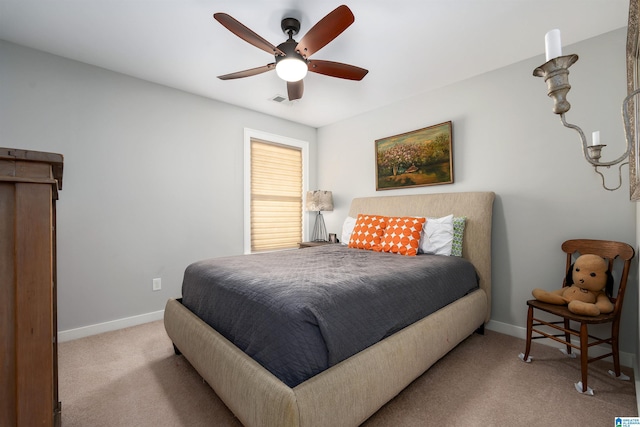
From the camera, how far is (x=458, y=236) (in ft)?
8.50

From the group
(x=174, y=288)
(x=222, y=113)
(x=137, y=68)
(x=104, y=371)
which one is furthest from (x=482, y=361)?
(x=137, y=68)

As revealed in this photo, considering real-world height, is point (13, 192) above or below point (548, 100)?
below

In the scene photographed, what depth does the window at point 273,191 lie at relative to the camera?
370 centimetres

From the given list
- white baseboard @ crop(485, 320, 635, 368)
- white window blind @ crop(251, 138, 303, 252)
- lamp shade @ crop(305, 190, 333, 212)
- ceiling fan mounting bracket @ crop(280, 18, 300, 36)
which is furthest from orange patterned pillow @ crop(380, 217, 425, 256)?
ceiling fan mounting bracket @ crop(280, 18, 300, 36)

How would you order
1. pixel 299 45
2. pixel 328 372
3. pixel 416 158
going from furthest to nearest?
pixel 416 158, pixel 299 45, pixel 328 372

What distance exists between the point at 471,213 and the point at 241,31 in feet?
7.91

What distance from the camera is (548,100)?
230 cm

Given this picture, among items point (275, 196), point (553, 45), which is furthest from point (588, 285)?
point (275, 196)

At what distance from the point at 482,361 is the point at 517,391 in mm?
354

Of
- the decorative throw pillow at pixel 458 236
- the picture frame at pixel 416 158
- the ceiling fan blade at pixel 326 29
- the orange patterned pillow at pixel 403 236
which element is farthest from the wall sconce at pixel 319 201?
the ceiling fan blade at pixel 326 29

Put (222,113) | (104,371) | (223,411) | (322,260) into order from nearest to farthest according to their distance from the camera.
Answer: (223,411) < (104,371) < (322,260) < (222,113)

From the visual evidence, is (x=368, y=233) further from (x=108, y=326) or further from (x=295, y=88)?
(x=108, y=326)

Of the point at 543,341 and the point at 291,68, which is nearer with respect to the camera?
the point at 291,68

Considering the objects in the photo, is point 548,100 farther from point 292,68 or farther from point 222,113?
point 222,113
